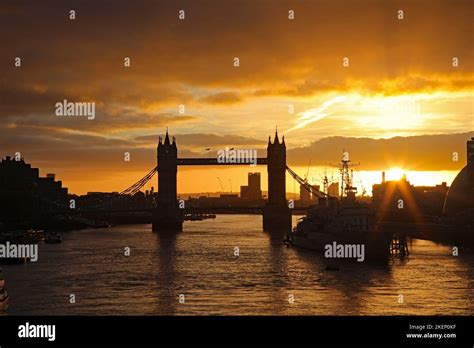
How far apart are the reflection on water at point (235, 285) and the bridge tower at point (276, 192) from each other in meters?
63.3

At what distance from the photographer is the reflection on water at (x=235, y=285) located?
1083 inches

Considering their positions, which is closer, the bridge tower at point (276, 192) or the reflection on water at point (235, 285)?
the reflection on water at point (235, 285)

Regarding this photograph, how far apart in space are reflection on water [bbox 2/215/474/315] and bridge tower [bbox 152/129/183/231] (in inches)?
2356

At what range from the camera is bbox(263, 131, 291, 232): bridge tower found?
396ft

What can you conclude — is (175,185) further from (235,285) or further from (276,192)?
(235,285)

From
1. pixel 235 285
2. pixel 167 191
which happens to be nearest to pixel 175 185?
pixel 167 191

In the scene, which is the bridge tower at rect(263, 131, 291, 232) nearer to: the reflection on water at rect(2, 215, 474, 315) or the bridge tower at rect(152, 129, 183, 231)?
the bridge tower at rect(152, 129, 183, 231)

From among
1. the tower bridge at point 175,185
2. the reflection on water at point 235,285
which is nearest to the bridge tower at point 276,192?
the tower bridge at point 175,185

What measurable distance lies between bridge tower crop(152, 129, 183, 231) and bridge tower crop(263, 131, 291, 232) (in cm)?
1541

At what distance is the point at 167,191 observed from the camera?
132 m

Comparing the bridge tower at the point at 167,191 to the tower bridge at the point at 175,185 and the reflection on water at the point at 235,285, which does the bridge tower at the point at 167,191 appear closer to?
the tower bridge at the point at 175,185

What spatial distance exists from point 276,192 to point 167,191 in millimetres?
20321

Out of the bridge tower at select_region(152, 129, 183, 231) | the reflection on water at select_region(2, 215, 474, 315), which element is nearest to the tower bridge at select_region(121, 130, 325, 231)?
the bridge tower at select_region(152, 129, 183, 231)

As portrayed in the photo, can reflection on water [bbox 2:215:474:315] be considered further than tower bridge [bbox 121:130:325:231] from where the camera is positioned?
No
